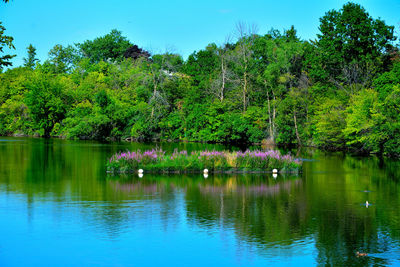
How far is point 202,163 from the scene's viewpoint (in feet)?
95.8

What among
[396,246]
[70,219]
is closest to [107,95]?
[70,219]

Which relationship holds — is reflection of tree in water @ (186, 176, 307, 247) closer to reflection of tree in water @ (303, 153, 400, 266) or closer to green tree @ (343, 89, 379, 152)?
reflection of tree in water @ (303, 153, 400, 266)

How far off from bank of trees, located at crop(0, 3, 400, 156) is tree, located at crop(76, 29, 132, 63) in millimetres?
13818

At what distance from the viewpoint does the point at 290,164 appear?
30.1 metres

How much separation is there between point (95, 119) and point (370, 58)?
121 ft

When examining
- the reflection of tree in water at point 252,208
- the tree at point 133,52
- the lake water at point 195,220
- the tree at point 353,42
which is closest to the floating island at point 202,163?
the lake water at point 195,220

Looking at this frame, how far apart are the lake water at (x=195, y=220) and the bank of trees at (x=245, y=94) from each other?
78.8 feet

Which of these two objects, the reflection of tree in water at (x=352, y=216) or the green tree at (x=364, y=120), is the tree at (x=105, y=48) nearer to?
the green tree at (x=364, y=120)

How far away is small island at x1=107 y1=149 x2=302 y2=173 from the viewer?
2862 cm

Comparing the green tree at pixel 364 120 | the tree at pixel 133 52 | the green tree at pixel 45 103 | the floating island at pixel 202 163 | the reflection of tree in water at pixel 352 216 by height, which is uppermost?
the tree at pixel 133 52

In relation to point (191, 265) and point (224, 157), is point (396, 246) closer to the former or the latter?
point (191, 265)

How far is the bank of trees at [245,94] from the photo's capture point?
51.2 meters

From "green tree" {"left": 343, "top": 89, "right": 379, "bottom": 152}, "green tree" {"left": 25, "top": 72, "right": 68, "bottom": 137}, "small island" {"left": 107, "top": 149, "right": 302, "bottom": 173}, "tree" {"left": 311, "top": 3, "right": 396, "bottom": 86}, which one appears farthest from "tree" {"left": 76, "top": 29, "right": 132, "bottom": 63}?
"small island" {"left": 107, "top": 149, "right": 302, "bottom": 173}

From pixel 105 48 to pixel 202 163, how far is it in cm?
8039
